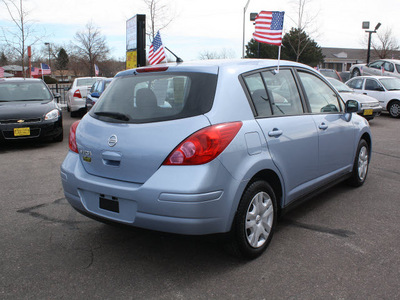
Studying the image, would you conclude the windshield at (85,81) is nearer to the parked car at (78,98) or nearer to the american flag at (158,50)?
the parked car at (78,98)

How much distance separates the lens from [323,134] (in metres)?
3.99

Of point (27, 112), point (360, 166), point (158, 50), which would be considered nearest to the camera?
point (360, 166)

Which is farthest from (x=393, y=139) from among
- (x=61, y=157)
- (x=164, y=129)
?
(x=164, y=129)

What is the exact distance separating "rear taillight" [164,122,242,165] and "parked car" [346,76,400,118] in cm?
1380

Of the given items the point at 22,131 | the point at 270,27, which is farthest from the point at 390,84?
the point at 22,131

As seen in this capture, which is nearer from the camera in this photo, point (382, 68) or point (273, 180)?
point (273, 180)

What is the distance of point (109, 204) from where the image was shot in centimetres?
293

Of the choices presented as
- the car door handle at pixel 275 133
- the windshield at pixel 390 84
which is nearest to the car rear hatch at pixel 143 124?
the car door handle at pixel 275 133

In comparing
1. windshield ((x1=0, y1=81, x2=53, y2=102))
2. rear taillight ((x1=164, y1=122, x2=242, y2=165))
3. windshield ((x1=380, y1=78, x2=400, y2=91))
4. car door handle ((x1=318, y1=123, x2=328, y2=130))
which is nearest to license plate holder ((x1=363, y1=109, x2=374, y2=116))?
windshield ((x1=380, y1=78, x2=400, y2=91))

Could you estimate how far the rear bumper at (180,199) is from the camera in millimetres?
2617

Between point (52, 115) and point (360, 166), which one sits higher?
point (52, 115)

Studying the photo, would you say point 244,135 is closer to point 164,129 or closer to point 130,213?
point 164,129

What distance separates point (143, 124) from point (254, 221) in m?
1.14

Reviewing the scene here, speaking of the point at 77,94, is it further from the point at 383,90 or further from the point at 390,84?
the point at 390,84
